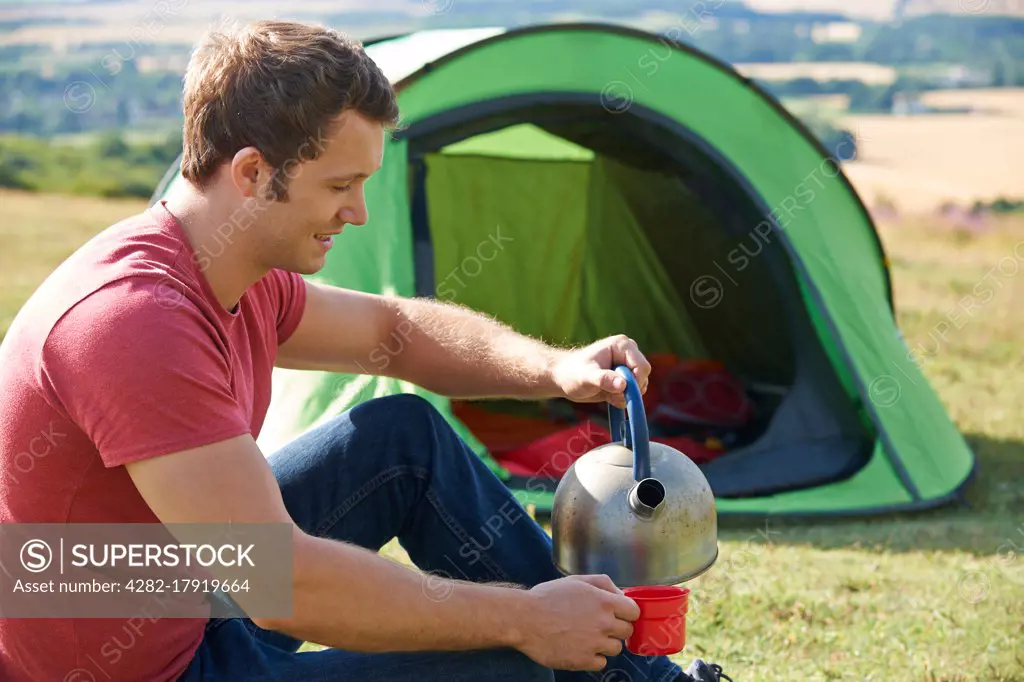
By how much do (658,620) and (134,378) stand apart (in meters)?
0.69

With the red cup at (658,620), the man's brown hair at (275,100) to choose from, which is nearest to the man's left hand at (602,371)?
the red cup at (658,620)

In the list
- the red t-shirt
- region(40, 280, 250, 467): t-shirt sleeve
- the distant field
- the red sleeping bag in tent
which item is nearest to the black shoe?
the red t-shirt

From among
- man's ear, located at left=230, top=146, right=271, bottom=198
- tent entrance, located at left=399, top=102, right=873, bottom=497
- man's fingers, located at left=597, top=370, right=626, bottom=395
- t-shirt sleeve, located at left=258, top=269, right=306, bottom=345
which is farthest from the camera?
tent entrance, located at left=399, top=102, right=873, bottom=497

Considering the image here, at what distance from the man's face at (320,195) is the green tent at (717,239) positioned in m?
1.38

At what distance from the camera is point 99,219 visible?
7.36 metres

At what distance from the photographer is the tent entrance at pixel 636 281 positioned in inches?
129

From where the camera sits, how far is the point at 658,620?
1487 mm

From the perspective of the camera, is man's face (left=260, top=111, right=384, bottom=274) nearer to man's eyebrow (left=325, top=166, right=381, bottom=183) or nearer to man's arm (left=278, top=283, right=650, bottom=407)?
man's eyebrow (left=325, top=166, right=381, bottom=183)

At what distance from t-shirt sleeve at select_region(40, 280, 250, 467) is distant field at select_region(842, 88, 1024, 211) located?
733 cm

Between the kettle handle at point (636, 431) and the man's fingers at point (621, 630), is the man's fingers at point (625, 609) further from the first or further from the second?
the kettle handle at point (636, 431)

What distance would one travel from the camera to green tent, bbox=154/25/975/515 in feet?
10.1

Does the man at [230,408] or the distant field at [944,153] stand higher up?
the man at [230,408]

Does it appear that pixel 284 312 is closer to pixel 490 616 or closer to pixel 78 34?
pixel 490 616

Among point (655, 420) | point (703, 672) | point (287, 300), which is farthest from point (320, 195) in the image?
point (655, 420)
